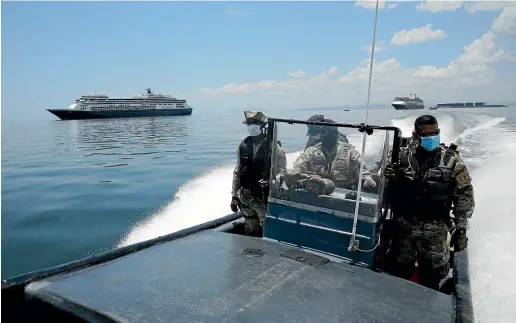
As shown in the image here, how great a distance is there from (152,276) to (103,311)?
52cm

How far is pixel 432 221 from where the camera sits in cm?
346

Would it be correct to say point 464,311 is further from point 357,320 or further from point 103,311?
point 103,311

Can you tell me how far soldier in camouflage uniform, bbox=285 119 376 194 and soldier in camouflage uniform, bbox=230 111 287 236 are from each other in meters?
0.90

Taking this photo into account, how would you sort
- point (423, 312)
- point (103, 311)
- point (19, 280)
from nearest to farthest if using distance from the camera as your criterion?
point (103, 311)
point (423, 312)
point (19, 280)

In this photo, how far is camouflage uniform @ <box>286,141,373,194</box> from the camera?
3.27 metres

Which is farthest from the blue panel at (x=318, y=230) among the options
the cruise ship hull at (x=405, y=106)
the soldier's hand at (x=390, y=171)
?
the cruise ship hull at (x=405, y=106)

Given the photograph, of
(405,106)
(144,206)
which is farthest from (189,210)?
(405,106)

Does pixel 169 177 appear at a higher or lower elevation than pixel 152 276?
lower

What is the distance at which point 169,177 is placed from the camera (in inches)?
494

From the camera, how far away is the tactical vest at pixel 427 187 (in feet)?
10.9

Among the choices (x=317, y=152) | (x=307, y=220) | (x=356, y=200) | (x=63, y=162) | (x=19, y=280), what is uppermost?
(x=317, y=152)

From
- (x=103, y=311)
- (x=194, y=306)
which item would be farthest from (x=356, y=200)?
(x=103, y=311)

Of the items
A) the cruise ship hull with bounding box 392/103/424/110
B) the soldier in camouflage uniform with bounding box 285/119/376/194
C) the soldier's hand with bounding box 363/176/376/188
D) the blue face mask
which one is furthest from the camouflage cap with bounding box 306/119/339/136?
the cruise ship hull with bounding box 392/103/424/110

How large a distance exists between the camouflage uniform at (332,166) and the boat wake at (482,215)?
9 cm
